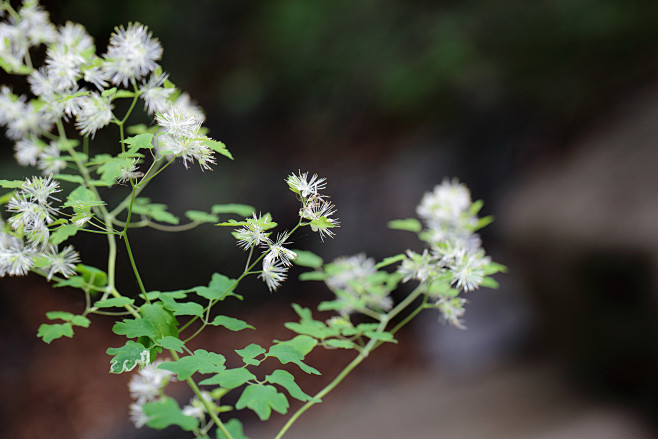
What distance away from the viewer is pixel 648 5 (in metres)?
3.17

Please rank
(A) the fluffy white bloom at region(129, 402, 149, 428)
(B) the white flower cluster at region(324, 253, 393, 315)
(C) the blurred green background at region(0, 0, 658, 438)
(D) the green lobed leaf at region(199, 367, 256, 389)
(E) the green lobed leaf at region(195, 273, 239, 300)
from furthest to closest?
(C) the blurred green background at region(0, 0, 658, 438), (B) the white flower cluster at region(324, 253, 393, 315), (A) the fluffy white bloom at region(129, 402, 149, 428), (E) the green lobed leaf at region(195, 273, 239, 300), (D) the green lobed leaf at region(199, 367, 256, 389)

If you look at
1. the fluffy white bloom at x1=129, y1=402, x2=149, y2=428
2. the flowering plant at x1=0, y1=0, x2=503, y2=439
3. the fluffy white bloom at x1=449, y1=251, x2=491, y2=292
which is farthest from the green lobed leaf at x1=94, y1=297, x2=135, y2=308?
the fluffy white bloom at x1=449, y1=251, x2=491, y2=292

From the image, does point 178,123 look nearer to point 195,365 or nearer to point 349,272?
point 195,365

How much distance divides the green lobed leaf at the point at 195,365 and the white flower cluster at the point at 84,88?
216 mm

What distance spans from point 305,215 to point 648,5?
3.73m

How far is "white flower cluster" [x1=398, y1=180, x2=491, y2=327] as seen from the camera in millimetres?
689

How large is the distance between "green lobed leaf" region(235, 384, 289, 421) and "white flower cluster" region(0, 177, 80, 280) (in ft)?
0.89

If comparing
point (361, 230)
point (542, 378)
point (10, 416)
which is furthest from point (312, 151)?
point (10, 416)

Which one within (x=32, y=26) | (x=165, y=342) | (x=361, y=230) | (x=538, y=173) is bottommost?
(x=165, y=342)

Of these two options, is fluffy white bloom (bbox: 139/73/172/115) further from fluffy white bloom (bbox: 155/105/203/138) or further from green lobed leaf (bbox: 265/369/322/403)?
green lobed leaf (bbox: 265/369/322/403)

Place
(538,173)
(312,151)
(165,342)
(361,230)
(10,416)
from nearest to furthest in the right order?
1. (165,342)
2. (10,416)
3. (538,173)
4. (361,230)
5. (312,151)

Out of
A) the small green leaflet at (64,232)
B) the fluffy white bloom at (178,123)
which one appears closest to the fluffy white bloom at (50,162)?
the small green leaflet at (64,232)

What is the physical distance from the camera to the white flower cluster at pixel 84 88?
0.52m

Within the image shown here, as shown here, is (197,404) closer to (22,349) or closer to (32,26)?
(32,26)
